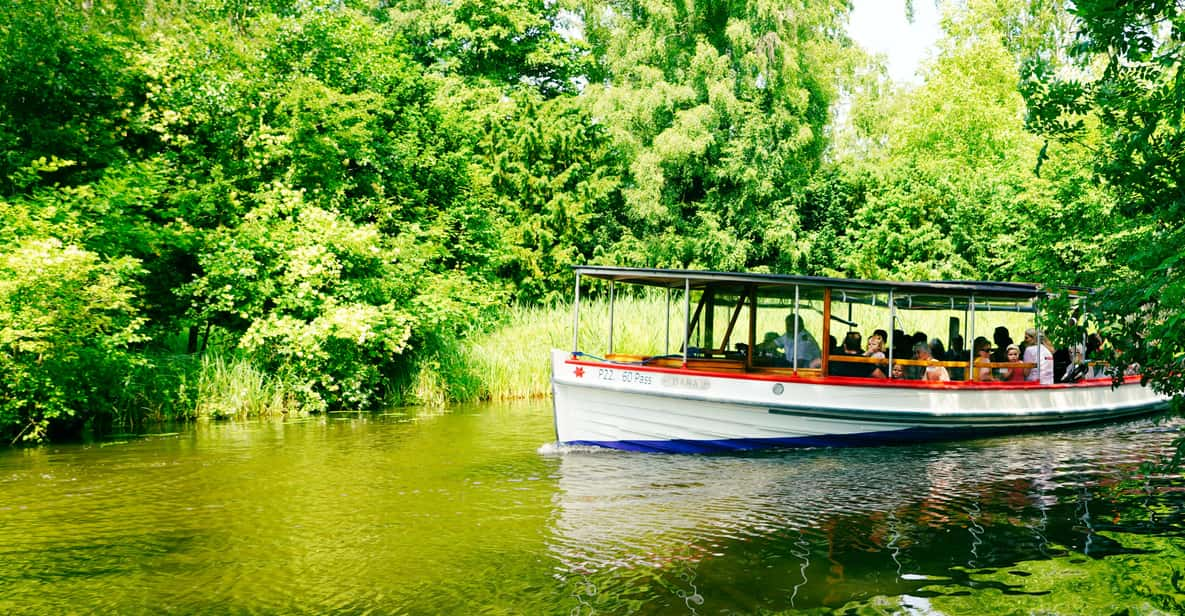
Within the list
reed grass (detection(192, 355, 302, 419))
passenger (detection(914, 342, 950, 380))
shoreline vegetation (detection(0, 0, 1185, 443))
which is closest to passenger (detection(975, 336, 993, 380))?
passenger (detection(914, 342, 950, 380))

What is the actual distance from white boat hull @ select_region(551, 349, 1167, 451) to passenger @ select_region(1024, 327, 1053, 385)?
1886 millimetres

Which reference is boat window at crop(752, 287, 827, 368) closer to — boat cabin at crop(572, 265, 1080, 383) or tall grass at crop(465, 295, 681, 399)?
boat cabin at crop(572, 265, 1080, 383)

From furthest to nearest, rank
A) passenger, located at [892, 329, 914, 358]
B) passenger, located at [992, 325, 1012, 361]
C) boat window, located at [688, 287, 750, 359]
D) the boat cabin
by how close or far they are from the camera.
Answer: passenger, located at [992, 325, 1012, 361] → passenger, located at [892, 329, 914, 358] → boat window, located at [688, 287, 750, 359] → the boat cabin

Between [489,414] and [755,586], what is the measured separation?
35.6ft

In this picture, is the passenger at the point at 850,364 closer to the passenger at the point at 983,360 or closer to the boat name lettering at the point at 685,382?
the boat name lettering at the point at 685,382

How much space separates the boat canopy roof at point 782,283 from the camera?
13.1 metres

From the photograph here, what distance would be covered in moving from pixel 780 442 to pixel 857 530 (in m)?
4.87

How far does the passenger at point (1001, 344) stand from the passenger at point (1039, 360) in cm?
31

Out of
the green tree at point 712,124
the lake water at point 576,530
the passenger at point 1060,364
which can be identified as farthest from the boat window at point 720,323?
the green tree at point 712,124

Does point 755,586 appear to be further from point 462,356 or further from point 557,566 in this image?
point 462,356

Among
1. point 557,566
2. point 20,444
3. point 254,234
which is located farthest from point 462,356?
point 557,566

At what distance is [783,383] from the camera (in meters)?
13.4

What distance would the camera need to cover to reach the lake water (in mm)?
7109

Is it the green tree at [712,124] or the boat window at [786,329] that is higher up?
the green tree at [712,124]
